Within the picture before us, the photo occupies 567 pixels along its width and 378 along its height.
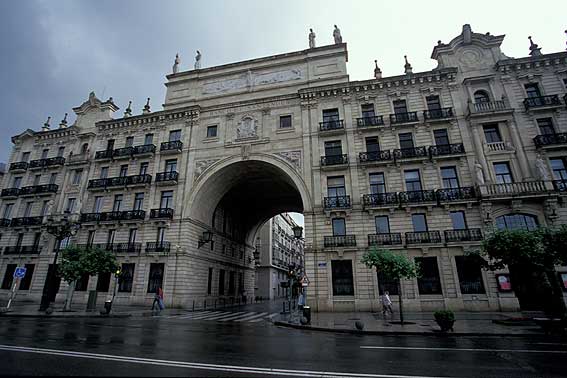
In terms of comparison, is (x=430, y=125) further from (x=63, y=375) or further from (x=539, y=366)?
(x=63, y=375)

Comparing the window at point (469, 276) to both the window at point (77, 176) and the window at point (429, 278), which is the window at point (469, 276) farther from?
the window at point (77, 176)

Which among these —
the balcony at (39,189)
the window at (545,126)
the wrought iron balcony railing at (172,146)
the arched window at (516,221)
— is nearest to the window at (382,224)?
the arched window at (516,221)

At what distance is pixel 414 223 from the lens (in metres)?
22.6

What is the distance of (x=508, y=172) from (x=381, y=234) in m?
11.4

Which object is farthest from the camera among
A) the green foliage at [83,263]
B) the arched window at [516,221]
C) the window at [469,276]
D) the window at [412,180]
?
the window at [412,180]

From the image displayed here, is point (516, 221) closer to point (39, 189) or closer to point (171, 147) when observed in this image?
point (171, 147)

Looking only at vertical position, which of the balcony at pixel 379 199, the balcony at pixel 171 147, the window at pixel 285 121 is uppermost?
the window at pixel 285 121

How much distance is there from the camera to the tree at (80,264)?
21156 mm

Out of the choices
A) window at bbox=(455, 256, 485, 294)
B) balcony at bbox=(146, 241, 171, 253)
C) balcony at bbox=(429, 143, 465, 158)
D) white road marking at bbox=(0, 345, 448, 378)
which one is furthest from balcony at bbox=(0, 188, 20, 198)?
window at bbox=(455, 256, 485, 294)

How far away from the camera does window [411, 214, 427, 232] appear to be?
73.6 feet

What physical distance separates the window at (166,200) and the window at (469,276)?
2617 centimetres

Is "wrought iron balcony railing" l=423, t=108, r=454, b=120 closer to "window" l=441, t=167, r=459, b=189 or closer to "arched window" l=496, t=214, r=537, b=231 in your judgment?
"window" l=441, t=167, r=459, b=189

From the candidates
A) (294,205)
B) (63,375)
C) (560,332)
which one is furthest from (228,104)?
(560,332)

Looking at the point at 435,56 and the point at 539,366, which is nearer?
the point at 539,366
